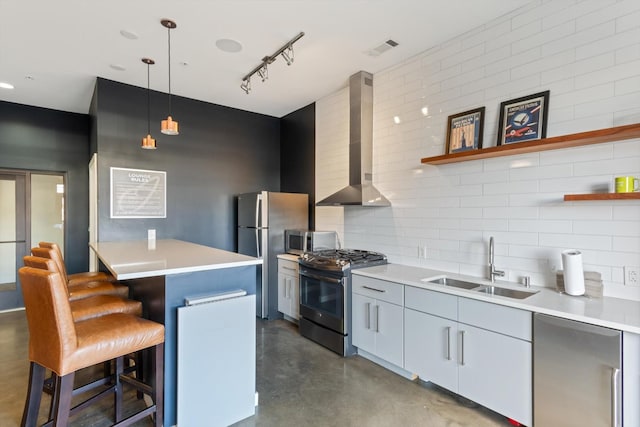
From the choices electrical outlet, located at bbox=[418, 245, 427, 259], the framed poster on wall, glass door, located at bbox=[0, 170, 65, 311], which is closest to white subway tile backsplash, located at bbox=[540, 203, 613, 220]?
electrical outlet, located at bbox=[418, 245, 427, 259]

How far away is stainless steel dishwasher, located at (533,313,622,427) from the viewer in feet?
5.58

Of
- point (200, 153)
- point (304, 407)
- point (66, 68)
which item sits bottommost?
point (304, 407)

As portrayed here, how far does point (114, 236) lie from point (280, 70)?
280 centimetres

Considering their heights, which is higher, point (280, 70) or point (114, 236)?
point (280, 70)

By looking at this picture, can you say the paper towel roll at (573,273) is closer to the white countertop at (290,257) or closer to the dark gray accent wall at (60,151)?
the white countertop at (290,257)

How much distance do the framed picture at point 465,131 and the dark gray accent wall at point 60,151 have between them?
541cm

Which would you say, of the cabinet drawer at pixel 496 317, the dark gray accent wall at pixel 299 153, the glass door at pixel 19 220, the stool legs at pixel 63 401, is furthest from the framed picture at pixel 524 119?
the glass door at pixel 19 220

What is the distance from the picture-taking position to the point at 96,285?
2738mm

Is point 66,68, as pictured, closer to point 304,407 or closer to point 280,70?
point 280,70

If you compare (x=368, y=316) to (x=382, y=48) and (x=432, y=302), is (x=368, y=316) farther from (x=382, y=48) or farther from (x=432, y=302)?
(x=382, y=48)

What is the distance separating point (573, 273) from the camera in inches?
84.7

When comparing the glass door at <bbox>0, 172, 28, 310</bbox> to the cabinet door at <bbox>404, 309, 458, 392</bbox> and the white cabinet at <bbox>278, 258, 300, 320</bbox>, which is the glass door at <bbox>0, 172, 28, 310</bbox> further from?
the cabinet door at <bbox>404, 309, 458, 392</bbox>

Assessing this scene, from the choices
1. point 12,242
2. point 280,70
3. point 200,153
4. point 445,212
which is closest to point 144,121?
point 200,153

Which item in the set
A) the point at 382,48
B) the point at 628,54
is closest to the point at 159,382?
the point at 382,48
